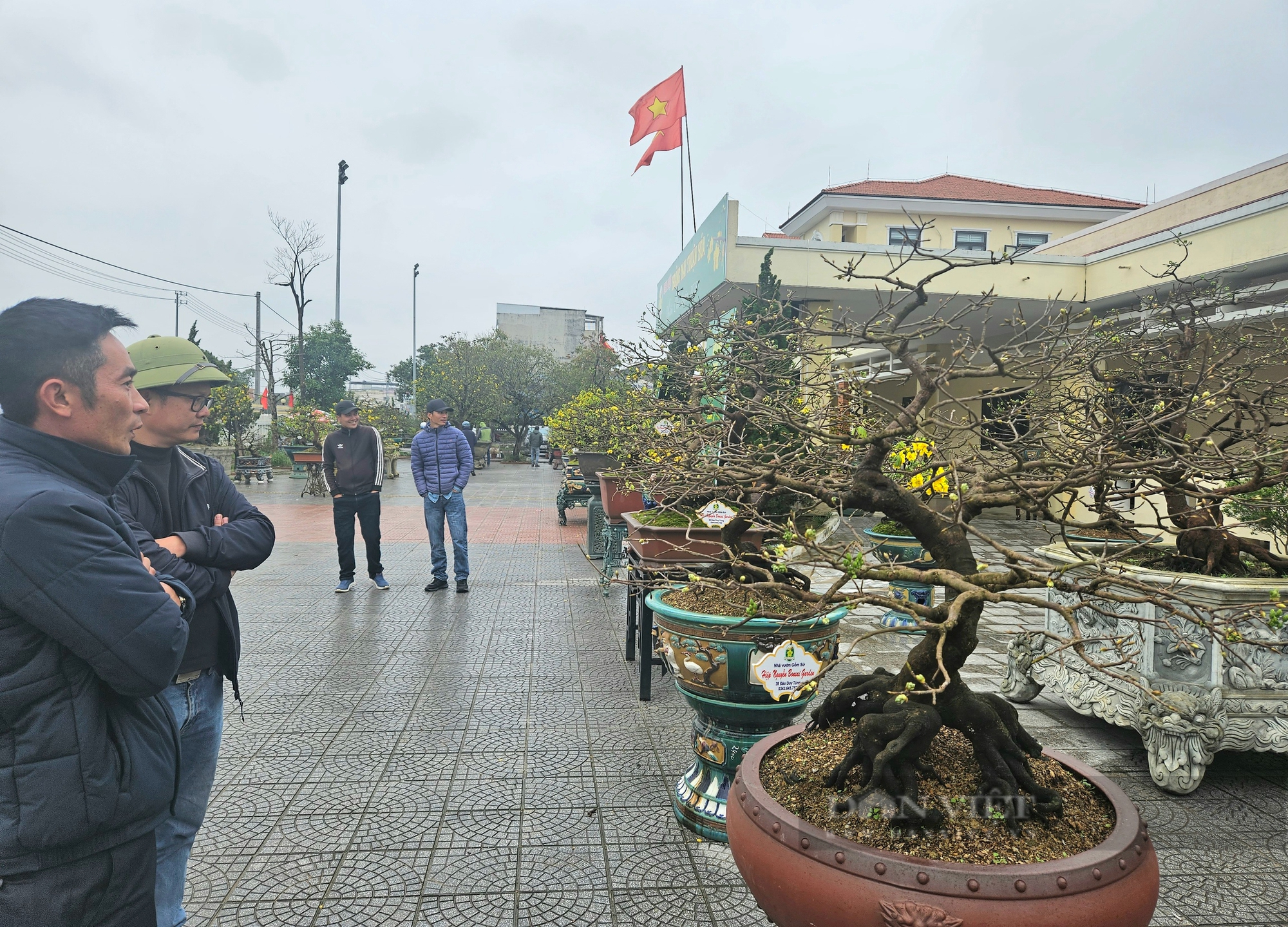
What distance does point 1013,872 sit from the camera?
5.11 feet

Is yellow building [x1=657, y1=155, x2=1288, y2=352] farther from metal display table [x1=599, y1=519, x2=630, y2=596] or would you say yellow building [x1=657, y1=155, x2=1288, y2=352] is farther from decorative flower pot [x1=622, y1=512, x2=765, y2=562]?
decorative flower pot [x1=622, y1=512, x2=765, y2=562]

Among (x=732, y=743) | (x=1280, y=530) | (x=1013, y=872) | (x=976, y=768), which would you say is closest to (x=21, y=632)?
(x=1013, y=872)

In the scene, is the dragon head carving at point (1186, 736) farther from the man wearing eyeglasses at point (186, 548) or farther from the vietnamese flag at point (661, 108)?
the vietnamese flag at point (661, 108)

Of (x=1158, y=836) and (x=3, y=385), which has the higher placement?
(x=3, y=385)

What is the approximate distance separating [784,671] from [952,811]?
1.14 m

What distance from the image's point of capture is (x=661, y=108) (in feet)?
42.6

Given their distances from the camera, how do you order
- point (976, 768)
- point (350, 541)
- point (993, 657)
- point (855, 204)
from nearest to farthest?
point (976, 768)
point (993, 657)
point (350, 541)
point (855, 204)

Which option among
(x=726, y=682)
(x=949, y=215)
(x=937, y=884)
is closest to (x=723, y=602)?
(x=726, y=682)

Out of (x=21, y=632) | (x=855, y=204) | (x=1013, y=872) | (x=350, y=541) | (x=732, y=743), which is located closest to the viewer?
(x=21, y=632)

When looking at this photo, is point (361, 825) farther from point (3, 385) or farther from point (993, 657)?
point (993, 657)

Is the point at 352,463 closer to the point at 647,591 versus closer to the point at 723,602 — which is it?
the point at 647,591

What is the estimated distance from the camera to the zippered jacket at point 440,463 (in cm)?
762

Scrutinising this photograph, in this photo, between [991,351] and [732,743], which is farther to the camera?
[732,743]

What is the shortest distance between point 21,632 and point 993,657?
5706 mm
